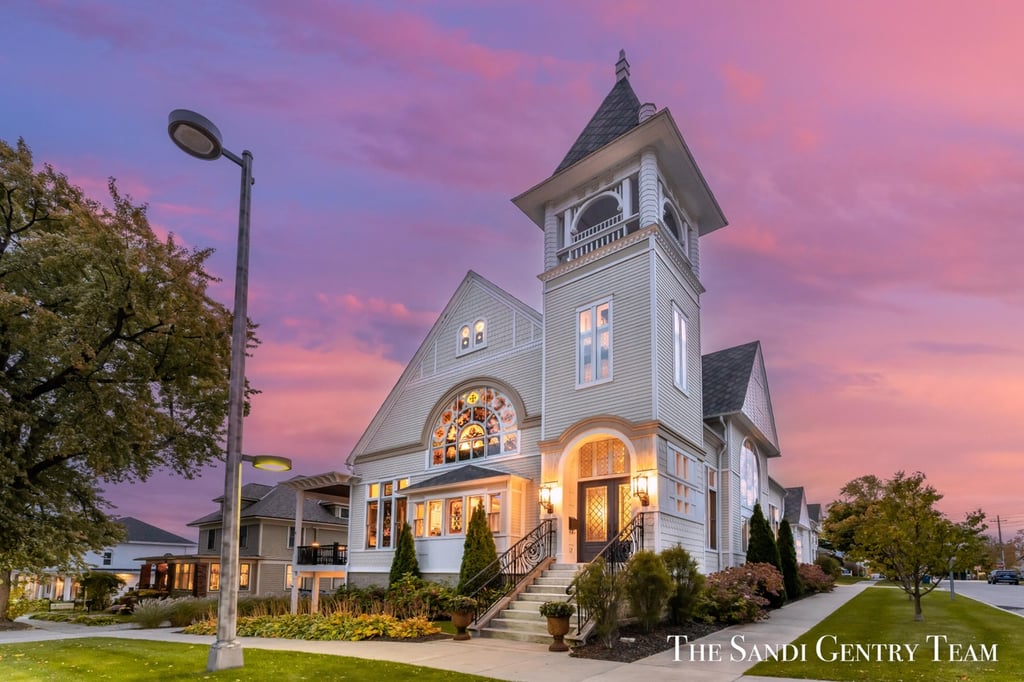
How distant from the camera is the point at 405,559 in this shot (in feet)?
64.2

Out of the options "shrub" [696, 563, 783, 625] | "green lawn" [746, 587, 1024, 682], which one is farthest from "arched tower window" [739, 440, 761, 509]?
"shrub" [696, 563, 783, 625]

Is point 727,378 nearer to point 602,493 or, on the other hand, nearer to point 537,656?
point 602,493

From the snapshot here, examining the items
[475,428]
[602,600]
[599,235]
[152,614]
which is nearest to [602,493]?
[475,428]

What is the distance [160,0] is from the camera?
1294 cm

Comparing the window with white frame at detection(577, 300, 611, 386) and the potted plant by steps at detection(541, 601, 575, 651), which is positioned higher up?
the window with white frame at detection(577, 300, 611, 386)

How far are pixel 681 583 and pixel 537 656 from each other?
3.64 m

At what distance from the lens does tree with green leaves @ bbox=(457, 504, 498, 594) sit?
16719 mm

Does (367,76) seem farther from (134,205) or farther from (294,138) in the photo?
(134,205)

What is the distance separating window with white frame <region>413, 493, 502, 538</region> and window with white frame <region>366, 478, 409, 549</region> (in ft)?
4.18

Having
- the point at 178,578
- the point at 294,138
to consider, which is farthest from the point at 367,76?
the point at 178,578

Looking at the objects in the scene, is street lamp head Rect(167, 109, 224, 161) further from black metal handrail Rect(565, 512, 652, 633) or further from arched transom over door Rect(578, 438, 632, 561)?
arched transom over door Rect(578, 438, 632, 561)

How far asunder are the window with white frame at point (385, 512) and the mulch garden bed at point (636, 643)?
34.8 ft

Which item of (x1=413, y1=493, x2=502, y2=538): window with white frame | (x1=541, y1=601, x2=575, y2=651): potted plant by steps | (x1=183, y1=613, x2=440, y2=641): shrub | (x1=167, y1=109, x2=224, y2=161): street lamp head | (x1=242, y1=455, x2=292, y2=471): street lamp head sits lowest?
(x1=183, y1=613, x2=440, y2=641): shrub

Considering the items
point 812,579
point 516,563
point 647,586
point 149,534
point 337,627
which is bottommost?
point 149,534
